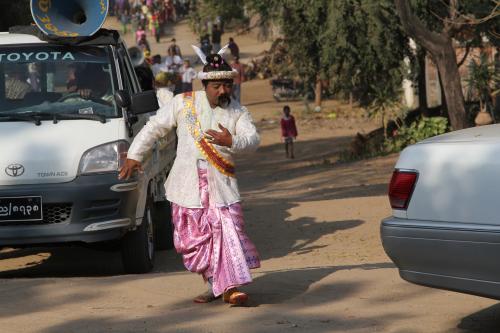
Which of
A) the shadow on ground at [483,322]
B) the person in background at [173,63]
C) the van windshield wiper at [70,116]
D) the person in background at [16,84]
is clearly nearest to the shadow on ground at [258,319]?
the shadow on ground at [483,322]

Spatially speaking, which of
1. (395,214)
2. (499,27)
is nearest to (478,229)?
(395,214)

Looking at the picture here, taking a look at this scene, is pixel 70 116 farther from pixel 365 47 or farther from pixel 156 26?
pixel 156 26

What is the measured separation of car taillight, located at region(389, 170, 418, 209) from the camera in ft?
20.2

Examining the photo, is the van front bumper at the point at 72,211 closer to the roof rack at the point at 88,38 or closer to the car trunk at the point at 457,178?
the roof rack at the point at 88,38

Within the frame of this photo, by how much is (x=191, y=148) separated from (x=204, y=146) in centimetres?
9

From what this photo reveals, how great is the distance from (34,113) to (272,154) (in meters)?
16.8

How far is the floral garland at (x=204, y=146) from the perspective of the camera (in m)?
7.45

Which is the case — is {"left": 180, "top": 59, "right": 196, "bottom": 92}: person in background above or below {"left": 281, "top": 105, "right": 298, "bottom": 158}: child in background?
above

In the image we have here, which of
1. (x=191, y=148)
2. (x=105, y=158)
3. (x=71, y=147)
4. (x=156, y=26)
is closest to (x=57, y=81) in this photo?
(x=71, y=147)

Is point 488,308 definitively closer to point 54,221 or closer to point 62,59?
point 54,221

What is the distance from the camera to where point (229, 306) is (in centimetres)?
745

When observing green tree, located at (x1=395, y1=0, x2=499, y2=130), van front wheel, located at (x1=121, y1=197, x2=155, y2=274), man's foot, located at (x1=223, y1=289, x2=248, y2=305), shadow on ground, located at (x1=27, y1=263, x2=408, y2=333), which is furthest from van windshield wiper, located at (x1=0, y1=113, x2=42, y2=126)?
green tree, located at (x1=395, y1=0, x2=499, y2=130)

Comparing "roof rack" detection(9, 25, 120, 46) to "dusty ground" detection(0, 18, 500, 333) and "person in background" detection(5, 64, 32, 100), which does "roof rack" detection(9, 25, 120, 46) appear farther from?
"dusty ground" detection(0, 18, 500, 333)

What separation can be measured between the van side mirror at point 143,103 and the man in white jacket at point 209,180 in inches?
65.5
